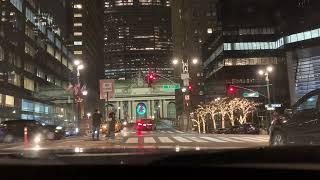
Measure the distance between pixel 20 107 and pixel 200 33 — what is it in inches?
3244

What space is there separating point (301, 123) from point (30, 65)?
78.1 meters

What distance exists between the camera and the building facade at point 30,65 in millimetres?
70250

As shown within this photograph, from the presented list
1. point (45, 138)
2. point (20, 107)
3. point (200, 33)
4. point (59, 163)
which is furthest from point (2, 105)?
point (200, 33)

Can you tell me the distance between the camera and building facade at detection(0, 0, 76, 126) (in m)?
70.2

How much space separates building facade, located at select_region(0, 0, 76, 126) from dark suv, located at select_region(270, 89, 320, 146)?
52.1 metres

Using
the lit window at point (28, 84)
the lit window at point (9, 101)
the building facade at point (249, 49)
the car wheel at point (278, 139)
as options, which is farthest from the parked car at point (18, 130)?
the building facade at point (249, 49)

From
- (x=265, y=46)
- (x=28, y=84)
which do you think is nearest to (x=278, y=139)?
(x=28, y=84)

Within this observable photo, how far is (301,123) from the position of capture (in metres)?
13.0

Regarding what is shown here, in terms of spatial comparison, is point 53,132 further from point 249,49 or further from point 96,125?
point 249,49

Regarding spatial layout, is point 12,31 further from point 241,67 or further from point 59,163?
point 59,163

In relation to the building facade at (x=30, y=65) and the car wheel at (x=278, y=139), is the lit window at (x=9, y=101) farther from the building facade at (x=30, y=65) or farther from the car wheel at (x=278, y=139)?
the car wheel at (x=278, y=139)

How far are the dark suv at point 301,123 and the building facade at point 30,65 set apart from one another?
52.1 meters

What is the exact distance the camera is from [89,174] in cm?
243

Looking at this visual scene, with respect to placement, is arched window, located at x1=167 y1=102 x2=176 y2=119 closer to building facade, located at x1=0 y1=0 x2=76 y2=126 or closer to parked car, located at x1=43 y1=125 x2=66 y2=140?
building facade, located at x1=0 y1=0 x2=76 y2=126
